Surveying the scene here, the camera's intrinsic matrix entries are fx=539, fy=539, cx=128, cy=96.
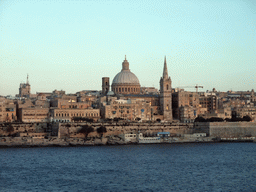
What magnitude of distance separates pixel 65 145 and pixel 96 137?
4.92 meters

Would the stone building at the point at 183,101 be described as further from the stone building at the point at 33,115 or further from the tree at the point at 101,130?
the stone building at the point at 33,115

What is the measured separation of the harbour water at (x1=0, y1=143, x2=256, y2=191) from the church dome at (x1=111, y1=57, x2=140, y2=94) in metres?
26.3

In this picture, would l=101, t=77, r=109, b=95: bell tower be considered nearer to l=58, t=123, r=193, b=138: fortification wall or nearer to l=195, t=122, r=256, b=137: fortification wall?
l=58, t=123, r=193, b=138: fortification wall

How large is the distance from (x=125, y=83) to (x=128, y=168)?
134 ft

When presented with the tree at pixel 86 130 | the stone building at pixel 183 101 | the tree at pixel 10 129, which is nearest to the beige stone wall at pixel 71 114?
the tree at pixel 86 130

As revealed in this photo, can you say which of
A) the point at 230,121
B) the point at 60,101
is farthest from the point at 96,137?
the point at 230,121

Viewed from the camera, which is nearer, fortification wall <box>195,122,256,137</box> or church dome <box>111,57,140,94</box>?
fortification wall <box>195,122,256,137</box>

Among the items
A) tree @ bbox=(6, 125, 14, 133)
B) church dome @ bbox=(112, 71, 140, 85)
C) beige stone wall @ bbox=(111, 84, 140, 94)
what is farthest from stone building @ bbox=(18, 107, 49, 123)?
church dome @ bbox=(112, 71, 140, 85)

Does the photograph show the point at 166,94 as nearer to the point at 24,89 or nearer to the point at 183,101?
the point at 183,101

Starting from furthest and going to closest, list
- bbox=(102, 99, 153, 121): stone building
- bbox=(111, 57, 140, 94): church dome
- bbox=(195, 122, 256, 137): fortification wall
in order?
bbox=(111, 57, 140, 94): church dome
bbox=(102, 99, 153, 121): stone building
bbox=(195, 122, 256, 137): fortification wall

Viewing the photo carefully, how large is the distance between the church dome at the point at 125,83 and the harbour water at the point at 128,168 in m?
26.3

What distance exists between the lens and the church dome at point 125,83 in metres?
76.5

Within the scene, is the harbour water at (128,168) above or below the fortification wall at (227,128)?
below

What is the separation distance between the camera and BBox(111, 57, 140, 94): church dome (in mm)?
76500
